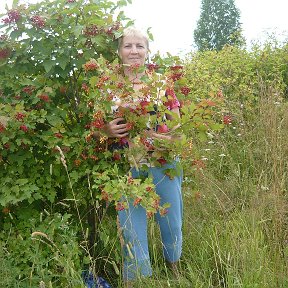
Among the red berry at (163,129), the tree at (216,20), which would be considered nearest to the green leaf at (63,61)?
the red berry at (163,129)

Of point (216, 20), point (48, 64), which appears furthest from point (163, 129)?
point (216, 20)

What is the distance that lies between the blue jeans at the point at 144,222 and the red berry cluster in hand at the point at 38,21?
92cm

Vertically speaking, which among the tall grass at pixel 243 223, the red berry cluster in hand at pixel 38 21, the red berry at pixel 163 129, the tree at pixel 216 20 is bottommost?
the tall grass at pixel 243 223

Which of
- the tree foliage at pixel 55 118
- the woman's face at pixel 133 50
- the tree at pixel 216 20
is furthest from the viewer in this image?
the tree at pixel 216 20

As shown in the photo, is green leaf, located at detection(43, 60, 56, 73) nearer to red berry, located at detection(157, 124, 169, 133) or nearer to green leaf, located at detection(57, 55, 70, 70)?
green leaf, located at detection(57, 55, 70, 70)

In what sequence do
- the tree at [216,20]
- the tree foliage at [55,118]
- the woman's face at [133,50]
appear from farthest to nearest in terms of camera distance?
the tree at [216,20], the woman's face at [133,50], the tree foliage at [55,118]

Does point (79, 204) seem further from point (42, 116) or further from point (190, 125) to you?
point (190, 125)

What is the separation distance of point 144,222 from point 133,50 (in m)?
0.94

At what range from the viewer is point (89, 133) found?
2625mm

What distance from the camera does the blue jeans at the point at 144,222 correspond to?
270cm

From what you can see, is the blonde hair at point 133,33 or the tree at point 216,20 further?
the tree at point 216,20

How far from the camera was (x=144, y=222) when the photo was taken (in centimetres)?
278

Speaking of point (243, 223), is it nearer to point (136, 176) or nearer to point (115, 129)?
point (136, 176)

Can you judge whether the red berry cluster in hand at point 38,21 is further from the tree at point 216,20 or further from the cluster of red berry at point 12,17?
the tree at point 216,20
